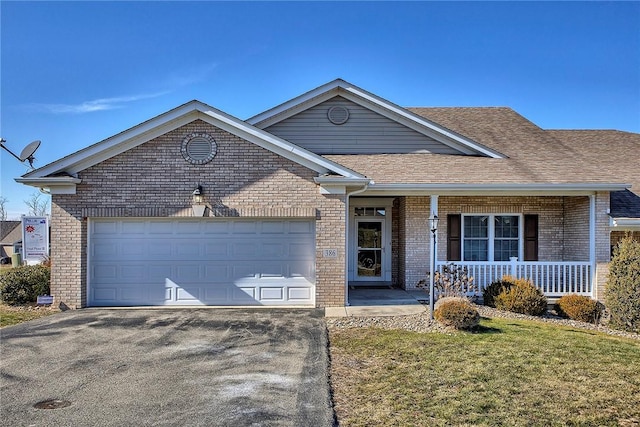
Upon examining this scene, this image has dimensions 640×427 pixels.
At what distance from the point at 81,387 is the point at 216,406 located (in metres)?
1.95

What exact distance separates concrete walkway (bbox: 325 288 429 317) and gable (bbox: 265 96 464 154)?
4324 millimetres

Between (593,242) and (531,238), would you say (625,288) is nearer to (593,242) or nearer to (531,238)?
(593,242)

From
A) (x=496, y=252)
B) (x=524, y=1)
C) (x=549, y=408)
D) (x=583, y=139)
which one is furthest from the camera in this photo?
(x=583, y=139)

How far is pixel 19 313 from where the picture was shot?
1002 cm

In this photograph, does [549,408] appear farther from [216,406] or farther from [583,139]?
[583,139]

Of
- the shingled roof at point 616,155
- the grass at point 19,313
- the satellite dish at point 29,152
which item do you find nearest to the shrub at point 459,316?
the shingled roof at point 616,155

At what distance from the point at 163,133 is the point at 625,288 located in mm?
10904

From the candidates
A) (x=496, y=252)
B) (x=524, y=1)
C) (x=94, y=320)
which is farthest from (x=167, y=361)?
(x=524, y=1)

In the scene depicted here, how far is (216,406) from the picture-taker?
480 cm

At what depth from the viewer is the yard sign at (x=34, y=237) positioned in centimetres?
1257

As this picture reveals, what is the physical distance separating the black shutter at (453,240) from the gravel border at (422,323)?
113 inches

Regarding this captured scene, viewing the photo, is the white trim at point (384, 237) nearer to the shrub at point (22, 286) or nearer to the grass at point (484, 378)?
the grass at point (484, 378)

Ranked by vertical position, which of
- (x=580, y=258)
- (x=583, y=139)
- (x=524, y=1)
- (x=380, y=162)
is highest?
(x=524, y=1)

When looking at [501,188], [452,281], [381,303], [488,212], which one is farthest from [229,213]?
[488,212]
